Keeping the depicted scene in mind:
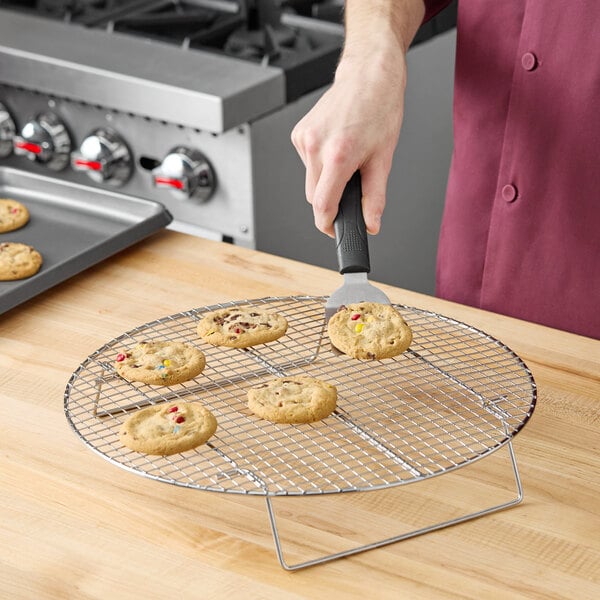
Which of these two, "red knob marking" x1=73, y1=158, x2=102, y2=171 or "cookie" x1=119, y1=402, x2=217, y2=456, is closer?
"cookie" x1=119, y1=402, x2=217, y2=456

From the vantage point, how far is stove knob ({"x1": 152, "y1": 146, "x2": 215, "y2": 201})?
197 cm

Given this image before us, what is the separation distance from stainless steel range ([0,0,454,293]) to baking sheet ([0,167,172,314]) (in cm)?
8

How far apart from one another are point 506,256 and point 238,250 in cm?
42

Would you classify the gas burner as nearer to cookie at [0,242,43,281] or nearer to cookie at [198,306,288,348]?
cookie at [0,242,43,281]

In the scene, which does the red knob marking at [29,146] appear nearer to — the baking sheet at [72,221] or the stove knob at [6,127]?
the stove knob at [6,127]

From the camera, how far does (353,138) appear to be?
4.12ft

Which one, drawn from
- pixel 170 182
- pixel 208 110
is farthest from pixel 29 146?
pixel 208 110

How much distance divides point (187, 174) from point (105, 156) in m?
0.20

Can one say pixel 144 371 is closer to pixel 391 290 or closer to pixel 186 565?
pixel 186 565

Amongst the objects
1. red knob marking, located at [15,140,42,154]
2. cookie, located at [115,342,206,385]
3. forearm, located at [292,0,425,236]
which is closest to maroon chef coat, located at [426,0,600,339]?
forearm, located at [292,0,425,236]

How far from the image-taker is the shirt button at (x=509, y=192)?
1603 mm

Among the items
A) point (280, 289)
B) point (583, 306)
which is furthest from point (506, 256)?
point (280, 289)

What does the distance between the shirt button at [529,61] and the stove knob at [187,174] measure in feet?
2.20

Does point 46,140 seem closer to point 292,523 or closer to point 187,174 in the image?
point 187,174
